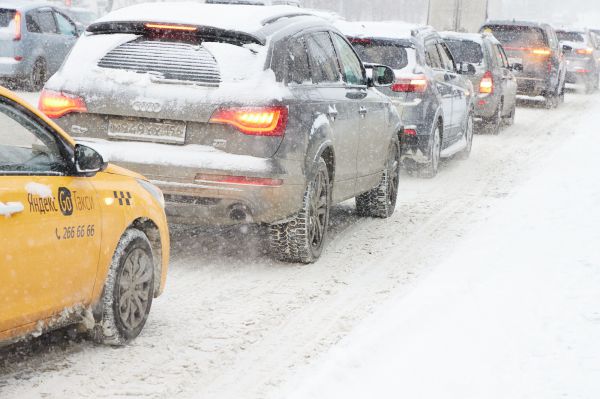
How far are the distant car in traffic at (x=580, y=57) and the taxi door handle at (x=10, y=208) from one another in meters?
28.4

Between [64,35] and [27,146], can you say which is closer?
[27,146]

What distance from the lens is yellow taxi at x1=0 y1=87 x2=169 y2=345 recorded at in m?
4.63

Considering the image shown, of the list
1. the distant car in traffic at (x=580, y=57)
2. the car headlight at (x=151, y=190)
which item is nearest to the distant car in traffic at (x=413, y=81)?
the car headlight at (x=151, y=190)

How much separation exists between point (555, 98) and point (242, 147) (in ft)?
64.2

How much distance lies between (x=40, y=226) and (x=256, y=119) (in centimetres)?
261

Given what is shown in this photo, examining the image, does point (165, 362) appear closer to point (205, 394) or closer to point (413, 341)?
point (205, 394)

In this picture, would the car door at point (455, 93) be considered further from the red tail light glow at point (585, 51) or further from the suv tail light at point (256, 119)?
the red tail light glow at point (585, 51)

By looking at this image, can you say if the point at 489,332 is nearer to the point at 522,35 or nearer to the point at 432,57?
the point at 432,57

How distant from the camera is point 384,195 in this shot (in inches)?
397

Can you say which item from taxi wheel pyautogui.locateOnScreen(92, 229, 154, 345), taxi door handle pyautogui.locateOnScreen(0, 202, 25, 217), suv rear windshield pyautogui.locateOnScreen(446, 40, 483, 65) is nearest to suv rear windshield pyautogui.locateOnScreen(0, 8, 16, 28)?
suv rear windshield pyautogui.locateOnScreen(446, 40, 483, 65)

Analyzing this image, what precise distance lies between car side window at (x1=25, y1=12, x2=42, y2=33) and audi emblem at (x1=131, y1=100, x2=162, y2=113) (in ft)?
52.3

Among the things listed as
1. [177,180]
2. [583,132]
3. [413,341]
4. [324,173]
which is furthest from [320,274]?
[583,132]

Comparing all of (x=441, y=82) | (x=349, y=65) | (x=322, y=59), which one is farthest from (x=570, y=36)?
(x=322, y=59)

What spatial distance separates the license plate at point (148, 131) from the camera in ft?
23.4
